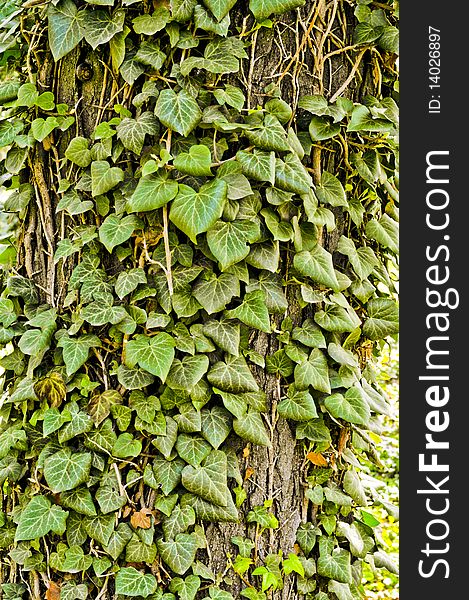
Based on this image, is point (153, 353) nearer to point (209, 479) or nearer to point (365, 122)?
point (209, 479)

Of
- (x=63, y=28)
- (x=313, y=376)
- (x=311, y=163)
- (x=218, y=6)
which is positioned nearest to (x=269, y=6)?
(x=218, y=6)

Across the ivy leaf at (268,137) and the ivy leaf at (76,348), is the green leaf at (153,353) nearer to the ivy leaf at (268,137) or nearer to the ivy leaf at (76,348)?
the ivy leaf at (76,348)

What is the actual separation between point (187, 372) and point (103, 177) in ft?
1.58

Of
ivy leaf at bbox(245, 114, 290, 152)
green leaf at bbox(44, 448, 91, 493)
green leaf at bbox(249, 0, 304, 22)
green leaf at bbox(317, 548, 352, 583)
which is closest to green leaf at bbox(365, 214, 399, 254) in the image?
ivy leaf at bbox(245, 114, 290, 152)

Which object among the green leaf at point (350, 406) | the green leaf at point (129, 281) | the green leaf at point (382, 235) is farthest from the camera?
the green leaf at point (382, 235)

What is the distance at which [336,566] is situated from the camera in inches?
71.3

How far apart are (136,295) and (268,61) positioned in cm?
63

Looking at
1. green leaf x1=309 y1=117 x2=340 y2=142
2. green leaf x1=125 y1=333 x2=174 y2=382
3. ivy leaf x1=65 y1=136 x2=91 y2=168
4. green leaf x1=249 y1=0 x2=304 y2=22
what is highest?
green leaf x1=249 y1=0 x2=304 y2=22

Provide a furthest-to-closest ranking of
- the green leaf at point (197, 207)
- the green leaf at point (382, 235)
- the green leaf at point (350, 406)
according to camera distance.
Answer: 1. the green leaf at point (382, 235)
2. the green leaf at point (350, 406)
3. the green leaf at point (197, 207)

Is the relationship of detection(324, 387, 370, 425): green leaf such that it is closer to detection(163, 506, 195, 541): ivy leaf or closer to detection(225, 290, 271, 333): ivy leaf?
detection(225, 290, 271, 333): ivy leaf

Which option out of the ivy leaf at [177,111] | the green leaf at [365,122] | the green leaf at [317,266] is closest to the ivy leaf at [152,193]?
the ivy leaf at [177,111]

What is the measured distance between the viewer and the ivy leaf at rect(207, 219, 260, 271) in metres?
1.60

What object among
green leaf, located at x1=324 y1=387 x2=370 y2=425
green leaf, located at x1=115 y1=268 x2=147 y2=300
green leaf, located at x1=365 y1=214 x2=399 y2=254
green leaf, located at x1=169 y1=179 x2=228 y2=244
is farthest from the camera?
green leaf, located at x1=365 y1=214 x2=399 y2=254

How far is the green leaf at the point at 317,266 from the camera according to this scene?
5.62ft
